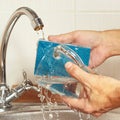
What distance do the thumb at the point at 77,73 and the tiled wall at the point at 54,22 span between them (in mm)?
333

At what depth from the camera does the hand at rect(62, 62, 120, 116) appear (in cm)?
59

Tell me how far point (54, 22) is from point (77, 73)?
0.35 m

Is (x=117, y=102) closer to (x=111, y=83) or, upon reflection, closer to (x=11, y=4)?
(x=111, y=83)

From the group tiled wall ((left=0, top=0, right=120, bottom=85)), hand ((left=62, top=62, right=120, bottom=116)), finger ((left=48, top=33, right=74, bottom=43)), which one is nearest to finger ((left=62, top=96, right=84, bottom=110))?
hand ((left=62, top=62, right=120, bottom=116))

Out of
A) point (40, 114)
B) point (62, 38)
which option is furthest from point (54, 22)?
point (40, 114)

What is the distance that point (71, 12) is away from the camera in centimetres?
90

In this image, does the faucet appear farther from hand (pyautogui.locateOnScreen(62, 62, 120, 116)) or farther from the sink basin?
hand (pyautogui.locateOnScreen(62, 62, 120, 116))

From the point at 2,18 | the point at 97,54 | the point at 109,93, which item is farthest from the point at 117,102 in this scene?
the point at 2,18

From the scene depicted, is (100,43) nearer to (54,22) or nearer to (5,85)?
(54,22)

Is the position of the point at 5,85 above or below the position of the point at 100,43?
below

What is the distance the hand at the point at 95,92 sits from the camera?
1.92 ft

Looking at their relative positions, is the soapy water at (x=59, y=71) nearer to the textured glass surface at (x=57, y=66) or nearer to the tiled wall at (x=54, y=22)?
the textured glass surface at (x=57, y=66)

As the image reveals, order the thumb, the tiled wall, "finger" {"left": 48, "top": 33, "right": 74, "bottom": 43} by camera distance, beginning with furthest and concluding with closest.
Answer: the tiled wall
"finger" {"left": 48, "top": 33, "right": 74, "bottom": 43}
the thumb

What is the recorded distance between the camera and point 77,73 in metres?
0.58
